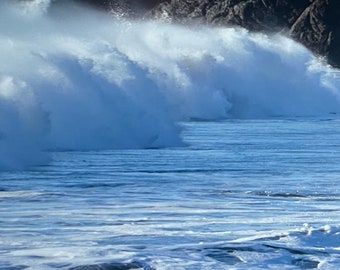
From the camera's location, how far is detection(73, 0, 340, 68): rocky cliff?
101812 millimetres

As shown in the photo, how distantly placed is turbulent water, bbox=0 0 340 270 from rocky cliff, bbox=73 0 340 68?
180 feet

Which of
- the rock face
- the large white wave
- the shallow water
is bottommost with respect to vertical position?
the shallow water

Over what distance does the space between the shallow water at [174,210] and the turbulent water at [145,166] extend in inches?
0.8

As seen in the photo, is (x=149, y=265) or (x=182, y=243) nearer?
(x=149, y=265)

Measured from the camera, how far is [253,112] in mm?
45125

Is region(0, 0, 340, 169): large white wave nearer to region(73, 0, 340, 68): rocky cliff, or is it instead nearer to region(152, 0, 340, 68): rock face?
region(73, 0, 340, 68): rocky cliff

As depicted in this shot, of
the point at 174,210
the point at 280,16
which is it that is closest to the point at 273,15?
the point at 280,16

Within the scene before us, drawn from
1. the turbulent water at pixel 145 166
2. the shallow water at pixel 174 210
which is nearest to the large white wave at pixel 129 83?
the turbulent water at pixel 145 166

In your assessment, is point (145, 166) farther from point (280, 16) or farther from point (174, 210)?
point (280, 16)

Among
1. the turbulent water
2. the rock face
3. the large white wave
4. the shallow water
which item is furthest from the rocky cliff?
the shallow water

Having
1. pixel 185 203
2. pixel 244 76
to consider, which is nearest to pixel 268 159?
pixel 185 203

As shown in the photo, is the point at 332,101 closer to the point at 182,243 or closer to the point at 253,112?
the point at 253,112

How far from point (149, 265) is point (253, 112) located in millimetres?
33378

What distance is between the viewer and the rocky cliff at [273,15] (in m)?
102
